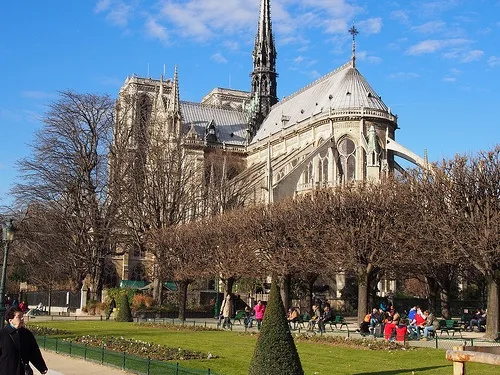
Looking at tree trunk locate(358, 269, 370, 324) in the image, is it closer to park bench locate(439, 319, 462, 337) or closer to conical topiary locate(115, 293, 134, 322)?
park bench locate(439, 319, 462, 337)

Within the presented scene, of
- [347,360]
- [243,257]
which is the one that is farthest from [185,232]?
[347,360]

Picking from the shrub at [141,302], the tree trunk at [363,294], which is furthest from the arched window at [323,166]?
the tree trunk at [363,294]

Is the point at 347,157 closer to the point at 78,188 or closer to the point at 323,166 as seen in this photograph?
the point at 323,166

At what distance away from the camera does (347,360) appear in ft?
59.2

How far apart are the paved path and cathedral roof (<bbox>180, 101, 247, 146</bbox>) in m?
59.2

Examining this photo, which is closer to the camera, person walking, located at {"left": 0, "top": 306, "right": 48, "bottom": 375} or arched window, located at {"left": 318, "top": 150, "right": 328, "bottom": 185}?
person walking, located at {"left": 0, "top": 306, "right": 48, "bottom": 375}

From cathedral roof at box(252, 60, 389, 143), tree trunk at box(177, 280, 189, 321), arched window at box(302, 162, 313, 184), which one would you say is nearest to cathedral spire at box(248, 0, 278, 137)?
cathedral roof at box(252, 60, 389, 143)

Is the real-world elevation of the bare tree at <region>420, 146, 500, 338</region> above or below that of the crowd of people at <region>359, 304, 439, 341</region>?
above

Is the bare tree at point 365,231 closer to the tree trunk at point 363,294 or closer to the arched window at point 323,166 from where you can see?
the tree trunk at point 363,294

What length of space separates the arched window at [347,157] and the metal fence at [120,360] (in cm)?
4106

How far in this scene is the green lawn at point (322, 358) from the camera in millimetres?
15961

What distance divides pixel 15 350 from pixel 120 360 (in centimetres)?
810

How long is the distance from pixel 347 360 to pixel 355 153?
4199cm

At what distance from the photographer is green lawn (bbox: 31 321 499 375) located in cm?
1596
